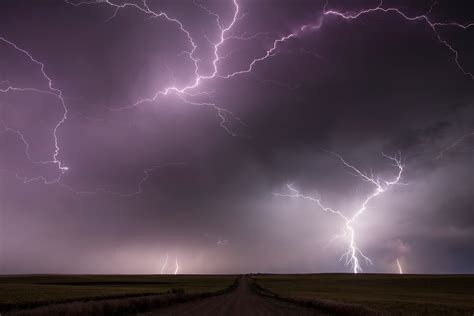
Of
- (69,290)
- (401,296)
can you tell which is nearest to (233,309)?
(401,296)

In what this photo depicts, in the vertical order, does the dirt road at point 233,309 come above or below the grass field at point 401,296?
below

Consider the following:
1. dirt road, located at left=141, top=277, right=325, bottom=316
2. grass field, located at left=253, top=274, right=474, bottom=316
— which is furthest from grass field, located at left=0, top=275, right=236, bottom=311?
grass field, located at left=253, top=274, right=474, bottom=316

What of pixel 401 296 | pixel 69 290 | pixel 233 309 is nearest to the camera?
pixel 233 309

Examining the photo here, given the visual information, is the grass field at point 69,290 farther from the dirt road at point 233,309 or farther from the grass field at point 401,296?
the grass field at point 401,296

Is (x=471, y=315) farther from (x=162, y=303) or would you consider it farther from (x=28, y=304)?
(x=28, y=304)

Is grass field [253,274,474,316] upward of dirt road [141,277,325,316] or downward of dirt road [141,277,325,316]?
upward

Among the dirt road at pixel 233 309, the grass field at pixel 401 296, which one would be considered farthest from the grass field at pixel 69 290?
the grass field at pixel 401 296

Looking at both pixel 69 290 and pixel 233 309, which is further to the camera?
pixel 69 290

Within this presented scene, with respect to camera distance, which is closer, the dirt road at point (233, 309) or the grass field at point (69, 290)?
the dirt road at point (233, 309)

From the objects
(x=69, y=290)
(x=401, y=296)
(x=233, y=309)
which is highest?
(x=69, y=290)

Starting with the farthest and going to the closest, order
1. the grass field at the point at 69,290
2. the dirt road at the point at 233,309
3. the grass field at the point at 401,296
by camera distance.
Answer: the grass field at the point at 69,290 → the grass field at the point at 401,296 → the dirt road at the point at 233,309

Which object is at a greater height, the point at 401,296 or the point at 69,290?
the point at 69,290

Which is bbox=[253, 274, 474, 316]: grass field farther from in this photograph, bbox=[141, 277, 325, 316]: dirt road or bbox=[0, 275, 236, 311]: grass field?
bbox=[0, 275, 236, 311]: grass field

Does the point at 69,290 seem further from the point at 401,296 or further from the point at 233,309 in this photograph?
the point at 401,296
